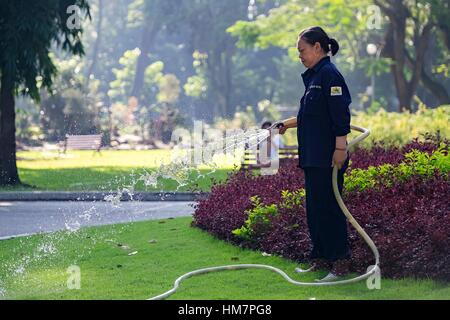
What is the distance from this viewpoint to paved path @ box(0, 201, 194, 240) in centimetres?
1370

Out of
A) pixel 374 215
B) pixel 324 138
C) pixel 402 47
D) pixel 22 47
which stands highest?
pixel 402 47

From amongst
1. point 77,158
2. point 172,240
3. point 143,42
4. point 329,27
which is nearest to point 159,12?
point 143,42

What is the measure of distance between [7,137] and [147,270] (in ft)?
43.8

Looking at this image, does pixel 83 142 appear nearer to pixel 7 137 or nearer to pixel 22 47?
pixel 7 137

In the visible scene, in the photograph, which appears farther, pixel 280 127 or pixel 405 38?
pixel 405 38

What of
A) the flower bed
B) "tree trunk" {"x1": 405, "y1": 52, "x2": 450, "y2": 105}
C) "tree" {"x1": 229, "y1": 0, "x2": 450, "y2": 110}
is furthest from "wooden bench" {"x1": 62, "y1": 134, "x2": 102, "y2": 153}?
the flower bed

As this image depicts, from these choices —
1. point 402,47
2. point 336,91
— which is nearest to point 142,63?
point 402,47

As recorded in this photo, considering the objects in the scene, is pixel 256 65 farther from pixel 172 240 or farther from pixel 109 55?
pixel 172 240

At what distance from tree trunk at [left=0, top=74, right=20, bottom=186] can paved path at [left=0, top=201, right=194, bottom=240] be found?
9.35 ft

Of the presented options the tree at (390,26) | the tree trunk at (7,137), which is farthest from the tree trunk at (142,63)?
the tree trunk at (7,137)

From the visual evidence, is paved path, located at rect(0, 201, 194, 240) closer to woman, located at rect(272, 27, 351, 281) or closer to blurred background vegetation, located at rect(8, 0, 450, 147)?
woman, located at rect(272, 27, 351, 281)

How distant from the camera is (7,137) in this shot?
2166cm

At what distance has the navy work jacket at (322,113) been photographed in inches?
315
